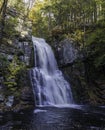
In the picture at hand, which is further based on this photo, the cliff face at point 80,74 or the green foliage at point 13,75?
the cliff face at point 80,74

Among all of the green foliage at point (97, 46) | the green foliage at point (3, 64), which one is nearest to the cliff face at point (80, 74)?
the green foliage at point (97, 46)

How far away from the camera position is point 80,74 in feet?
94.3

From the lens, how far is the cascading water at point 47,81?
25.0 m

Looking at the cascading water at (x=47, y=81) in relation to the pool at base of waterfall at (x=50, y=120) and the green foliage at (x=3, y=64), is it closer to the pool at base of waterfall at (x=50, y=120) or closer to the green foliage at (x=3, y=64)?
the green foliage at (x=3, y=64)

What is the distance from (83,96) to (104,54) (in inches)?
188

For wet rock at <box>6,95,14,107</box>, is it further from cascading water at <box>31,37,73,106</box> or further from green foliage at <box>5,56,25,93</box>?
cascading water at <box>31,37,73,106</box>

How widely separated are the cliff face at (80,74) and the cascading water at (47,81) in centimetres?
82

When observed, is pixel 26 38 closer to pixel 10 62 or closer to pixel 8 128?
pixel 10 62

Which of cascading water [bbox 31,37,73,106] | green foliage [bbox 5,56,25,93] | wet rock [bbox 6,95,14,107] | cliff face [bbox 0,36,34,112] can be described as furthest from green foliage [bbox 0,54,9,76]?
cascading water [bbox 31,37,73,106]

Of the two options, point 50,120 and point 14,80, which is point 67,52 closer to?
point 14,80

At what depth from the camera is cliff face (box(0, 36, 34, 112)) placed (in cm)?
2202

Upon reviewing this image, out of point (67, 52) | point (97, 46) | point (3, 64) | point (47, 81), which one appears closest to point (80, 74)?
point (67, 52)

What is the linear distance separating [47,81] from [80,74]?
414 cm

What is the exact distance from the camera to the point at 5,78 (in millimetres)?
23078
